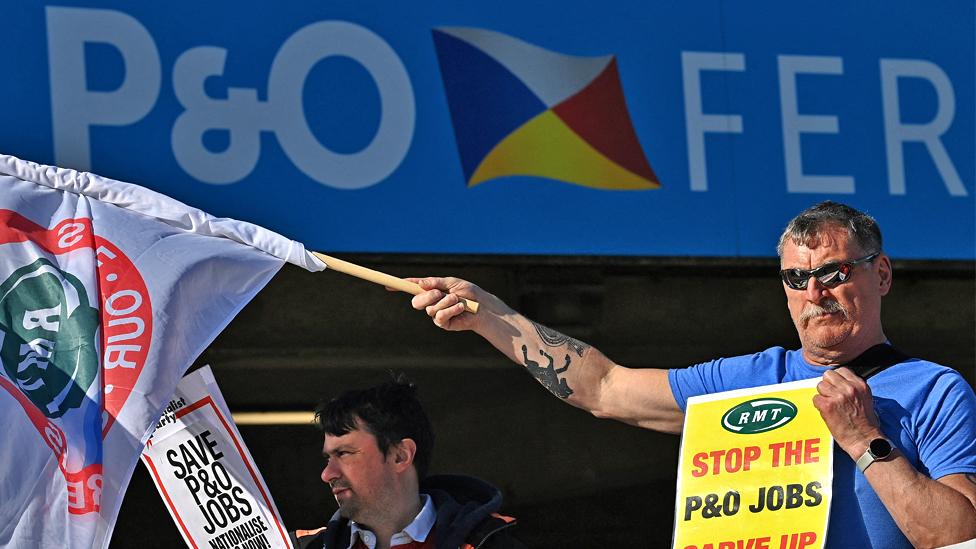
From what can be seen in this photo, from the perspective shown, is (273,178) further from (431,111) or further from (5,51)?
(5,51)

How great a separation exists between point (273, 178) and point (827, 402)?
3.31 m

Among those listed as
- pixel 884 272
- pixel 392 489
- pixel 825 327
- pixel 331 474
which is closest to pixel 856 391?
pixel 825 327

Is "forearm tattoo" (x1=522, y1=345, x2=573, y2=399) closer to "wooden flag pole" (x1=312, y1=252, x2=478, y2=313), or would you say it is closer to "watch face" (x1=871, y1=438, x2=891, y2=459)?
"wooden flag pole" (x1=312, y1=252, x2=478, y2=313)

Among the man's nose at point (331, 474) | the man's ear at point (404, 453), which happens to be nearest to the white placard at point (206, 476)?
the man's nose at point (331, 474)

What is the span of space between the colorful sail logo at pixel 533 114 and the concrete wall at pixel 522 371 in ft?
2.66

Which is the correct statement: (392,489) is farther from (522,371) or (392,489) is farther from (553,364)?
(522,371)

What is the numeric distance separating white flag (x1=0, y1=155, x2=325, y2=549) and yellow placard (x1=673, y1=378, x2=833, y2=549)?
108 cm

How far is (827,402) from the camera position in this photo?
3125mm

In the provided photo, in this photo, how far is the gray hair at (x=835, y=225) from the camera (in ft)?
10.9

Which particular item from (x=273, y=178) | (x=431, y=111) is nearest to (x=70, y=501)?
(x=273, y=178)

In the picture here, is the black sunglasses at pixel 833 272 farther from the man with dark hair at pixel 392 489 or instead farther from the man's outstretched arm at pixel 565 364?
the man with dark hair at pixel 392 489

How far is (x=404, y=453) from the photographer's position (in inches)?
173

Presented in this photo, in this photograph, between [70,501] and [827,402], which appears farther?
[70,501]

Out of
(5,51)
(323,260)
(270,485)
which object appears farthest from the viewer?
(270,485)
